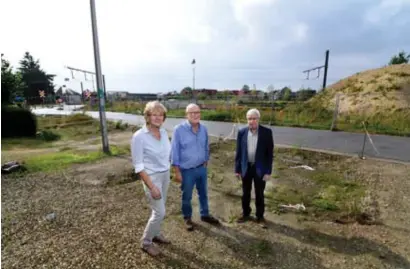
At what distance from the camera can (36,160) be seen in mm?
7859

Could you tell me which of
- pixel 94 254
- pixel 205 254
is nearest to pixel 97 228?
pixel 94 254

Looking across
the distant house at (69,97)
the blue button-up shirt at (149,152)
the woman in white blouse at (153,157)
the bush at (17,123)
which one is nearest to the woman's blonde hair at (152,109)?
the woman in white blouse at (153,157)

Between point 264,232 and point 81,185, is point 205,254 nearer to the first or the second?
point 264,232

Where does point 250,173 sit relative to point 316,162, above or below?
above

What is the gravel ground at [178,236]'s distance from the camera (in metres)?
3.09

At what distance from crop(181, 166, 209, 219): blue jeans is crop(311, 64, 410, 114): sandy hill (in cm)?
1716

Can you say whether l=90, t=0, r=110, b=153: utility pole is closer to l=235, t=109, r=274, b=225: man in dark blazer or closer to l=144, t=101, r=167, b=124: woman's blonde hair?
l=235, t=109, r=274, b=225: man in dark blazer

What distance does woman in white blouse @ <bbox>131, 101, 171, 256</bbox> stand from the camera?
282cm

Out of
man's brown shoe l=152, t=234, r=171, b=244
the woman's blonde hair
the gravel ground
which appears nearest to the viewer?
the woman's blonde hair

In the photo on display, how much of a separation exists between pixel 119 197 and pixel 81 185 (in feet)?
4.23

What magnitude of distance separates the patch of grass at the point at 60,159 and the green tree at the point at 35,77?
60.5m

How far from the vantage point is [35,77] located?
69562mm

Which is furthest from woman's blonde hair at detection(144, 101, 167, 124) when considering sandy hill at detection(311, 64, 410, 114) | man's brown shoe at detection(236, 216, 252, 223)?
sandy hill at detection(311, 64, 410, 114)

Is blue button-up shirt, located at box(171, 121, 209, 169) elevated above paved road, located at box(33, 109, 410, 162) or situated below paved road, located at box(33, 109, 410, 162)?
above
